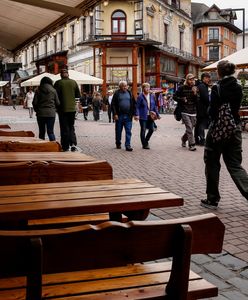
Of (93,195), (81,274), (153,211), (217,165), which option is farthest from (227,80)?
(81,274)

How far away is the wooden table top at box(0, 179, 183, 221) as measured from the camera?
2652 millimetres

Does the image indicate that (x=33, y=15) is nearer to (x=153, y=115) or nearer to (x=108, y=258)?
(x=153, y=115)

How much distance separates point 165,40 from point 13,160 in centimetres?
4564

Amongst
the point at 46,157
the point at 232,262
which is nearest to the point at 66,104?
the point at 46,157

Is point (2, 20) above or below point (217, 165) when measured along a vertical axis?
above

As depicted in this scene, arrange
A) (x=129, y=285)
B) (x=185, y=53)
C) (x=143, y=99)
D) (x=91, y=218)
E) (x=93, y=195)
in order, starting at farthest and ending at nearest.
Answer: (x=185, y=53) < (x=143, y=99) < (x=91, y=218) < (x=93, y=195) < (x=129, y=285)

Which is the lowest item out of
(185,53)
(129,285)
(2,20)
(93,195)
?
(129,285)

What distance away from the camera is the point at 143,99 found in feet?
41.7

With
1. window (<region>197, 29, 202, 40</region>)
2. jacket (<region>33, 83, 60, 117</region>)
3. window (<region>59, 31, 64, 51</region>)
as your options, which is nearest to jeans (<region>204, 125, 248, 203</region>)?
jacket (<region>33, 83, 60, 117</region>)

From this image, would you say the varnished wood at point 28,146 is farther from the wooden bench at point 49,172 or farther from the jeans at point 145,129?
the jeans at point 145,129

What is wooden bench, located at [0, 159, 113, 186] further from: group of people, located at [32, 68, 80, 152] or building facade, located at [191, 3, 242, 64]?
building facade, located at [191, 3, 242, 64]

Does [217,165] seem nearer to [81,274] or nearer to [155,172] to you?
[155,172]

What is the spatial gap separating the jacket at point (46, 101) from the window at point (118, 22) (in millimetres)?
31497

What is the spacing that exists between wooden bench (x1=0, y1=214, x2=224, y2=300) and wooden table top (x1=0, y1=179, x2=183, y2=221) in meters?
0.46
